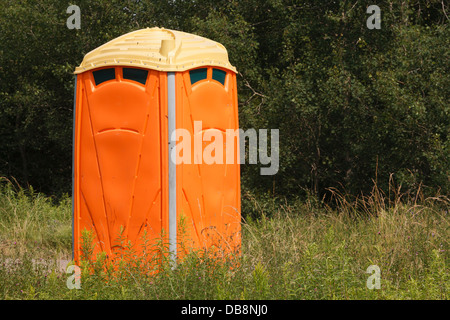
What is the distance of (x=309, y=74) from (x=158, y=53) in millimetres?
4318

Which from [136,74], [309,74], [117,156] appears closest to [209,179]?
[117,156]

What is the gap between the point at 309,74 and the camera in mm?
9250

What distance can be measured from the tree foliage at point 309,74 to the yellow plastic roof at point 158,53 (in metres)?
3.28

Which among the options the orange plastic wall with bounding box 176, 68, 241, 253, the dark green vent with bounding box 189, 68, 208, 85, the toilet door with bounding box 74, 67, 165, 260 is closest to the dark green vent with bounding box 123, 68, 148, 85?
the toilet door with bounding box 74, 67, 165, 260

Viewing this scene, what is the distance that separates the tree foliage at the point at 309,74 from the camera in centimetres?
815

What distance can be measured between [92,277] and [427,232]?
2.93 metres

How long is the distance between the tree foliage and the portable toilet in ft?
10.3

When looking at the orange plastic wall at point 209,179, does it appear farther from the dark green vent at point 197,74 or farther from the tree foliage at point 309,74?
the tree foliage at point 309,74

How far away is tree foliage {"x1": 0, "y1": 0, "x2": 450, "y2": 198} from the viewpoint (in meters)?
8.15

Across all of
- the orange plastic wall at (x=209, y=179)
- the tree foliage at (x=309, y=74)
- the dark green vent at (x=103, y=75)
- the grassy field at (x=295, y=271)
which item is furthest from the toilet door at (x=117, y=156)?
the tree foliage at (x=309, y=74)

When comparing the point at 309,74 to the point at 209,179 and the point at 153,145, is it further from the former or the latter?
the point at 153,145
